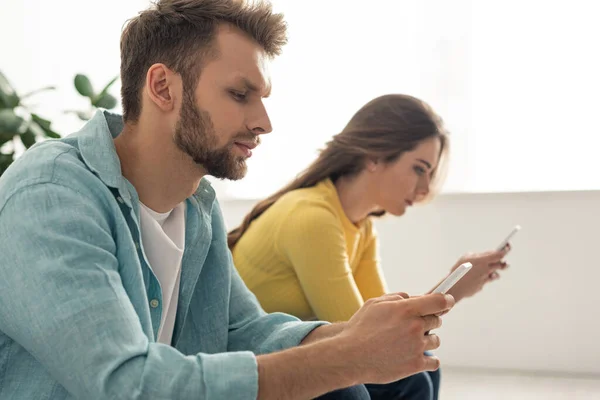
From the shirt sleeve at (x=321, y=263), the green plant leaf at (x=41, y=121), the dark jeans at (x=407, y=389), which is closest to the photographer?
the dark jeans at (x=407, y=389)

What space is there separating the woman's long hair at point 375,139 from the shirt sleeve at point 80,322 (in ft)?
4.13

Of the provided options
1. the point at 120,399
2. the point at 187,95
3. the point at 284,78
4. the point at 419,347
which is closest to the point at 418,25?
the point at 284,78

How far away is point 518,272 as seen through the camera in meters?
3.40

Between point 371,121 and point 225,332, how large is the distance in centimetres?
107

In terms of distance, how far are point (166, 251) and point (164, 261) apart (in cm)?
2

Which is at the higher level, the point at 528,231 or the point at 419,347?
the point at 419,347

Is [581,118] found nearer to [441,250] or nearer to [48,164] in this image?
[441,250]

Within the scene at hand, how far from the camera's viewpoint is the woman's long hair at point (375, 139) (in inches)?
90.9

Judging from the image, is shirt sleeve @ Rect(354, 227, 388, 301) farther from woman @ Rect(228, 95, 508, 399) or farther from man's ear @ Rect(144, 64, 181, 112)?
man's ear @ Rect(144, 64, 181, 112)

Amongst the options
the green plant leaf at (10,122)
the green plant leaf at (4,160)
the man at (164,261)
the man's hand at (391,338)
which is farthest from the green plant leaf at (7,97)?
the man's hand at (391,338)

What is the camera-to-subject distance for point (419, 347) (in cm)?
110

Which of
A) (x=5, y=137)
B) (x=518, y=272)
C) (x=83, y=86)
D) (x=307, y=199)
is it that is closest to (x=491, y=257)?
(x=307, y=199)

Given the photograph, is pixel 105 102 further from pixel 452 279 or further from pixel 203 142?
pixel 452 279

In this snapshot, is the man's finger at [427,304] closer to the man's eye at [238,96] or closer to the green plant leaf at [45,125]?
the man's eye at [238,96]
